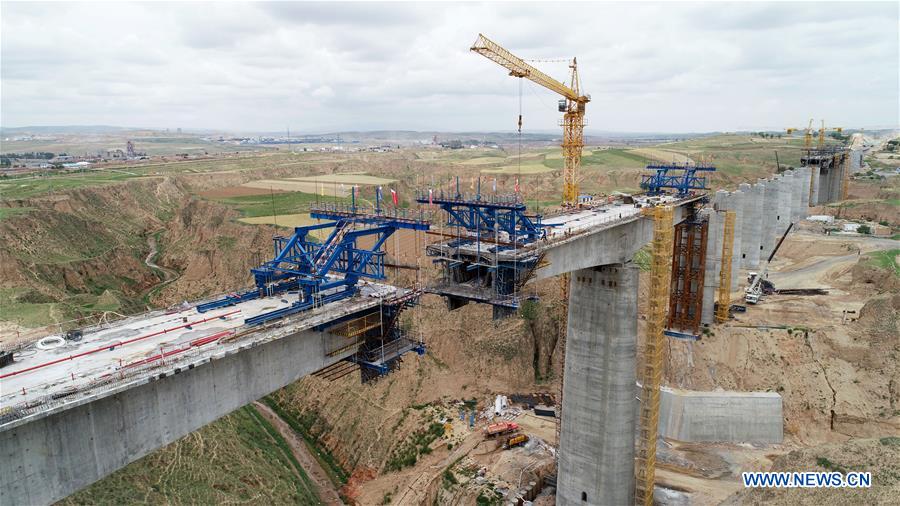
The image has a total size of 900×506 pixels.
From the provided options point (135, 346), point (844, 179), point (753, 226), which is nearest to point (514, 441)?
point (135, 346)

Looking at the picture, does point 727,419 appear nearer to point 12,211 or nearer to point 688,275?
point 688,275

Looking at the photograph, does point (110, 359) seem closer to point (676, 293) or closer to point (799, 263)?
point (676, 293)

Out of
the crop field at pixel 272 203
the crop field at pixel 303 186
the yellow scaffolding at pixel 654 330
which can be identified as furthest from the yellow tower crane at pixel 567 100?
the crop field at pixel 303 186

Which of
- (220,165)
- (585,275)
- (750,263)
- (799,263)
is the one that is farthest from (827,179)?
(220,165)

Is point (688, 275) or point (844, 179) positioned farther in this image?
point (844, 179)

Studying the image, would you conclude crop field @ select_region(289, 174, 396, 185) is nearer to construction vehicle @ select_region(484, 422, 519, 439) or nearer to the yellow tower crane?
the yellow tower crane

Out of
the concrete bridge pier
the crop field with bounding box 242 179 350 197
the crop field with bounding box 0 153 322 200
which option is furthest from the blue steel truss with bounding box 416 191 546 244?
the crop field with bounding box 0 153 322 200

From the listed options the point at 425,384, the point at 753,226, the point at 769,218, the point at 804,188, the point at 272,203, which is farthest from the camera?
the point at 272,203

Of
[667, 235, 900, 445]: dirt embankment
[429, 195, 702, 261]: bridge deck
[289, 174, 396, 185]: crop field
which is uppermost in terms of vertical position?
[429, 195, 702, 261]: bridge deck
